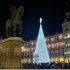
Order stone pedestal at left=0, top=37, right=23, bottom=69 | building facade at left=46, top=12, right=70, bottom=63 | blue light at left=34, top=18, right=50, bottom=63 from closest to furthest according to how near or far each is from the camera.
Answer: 1. stone pedestal at left=0, top=37, right=23, bottom=69
2. blue light at left=34, top=18, right=50, bottom=63
3. building facade at left=46, top=12, right=70, bottom=63

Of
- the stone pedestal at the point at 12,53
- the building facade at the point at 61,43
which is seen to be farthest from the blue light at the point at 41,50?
the building facade at the point at 61,43

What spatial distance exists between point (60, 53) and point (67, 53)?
84cm

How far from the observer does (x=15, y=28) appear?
39.7ft

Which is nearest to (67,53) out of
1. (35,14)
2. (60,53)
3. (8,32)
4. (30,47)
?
(60,53)

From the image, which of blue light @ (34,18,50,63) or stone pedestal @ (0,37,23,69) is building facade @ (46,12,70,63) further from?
stone pedestal @ (0,37,23,69)

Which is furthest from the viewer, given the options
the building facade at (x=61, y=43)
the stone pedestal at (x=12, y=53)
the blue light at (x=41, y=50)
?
the building facade at (x=61, y=43)

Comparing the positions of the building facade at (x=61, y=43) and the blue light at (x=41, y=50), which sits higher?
the building facade at (x=61, y=43)

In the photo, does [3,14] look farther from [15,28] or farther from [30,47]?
[30,47]

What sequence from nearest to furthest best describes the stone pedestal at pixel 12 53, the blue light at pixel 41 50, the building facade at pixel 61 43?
the stone pedestal at pixel 12 53, the blue light at pixel 41 50, the building facade at pixel 61 43

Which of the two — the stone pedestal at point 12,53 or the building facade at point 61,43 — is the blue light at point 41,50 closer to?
the stone pedestal at point 12,53

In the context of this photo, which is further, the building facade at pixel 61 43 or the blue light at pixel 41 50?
the building facade at pixel 61 43

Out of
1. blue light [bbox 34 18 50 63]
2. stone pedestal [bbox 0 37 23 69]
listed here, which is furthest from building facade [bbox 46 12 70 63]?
stone pedestal [bbox 0 37 23 69]

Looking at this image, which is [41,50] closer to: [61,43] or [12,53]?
[12,53]

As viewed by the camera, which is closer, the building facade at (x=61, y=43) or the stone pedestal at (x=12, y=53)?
the stone pedestal at (x=12, y=53)
